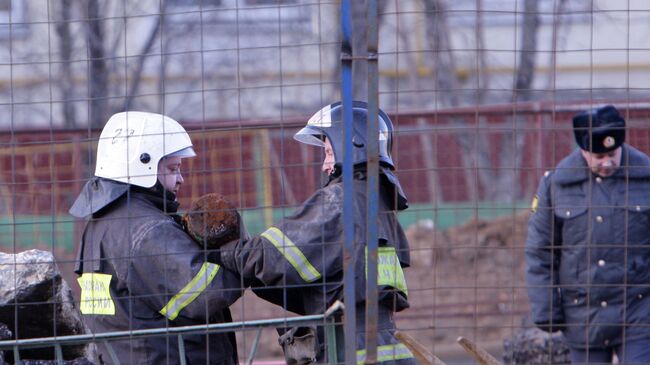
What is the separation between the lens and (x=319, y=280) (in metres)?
3.99

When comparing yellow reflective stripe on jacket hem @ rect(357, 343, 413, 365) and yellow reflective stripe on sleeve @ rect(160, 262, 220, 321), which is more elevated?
yellow reflective stripe on sleeve @ rect(160, 262, 220, 321)

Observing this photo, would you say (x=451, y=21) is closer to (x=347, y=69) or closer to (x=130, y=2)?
(x=130, y=2)

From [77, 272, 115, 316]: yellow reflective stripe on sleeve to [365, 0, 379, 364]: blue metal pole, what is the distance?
46.1 inches

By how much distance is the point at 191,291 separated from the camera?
13.1 ft


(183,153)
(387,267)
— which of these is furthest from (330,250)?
(183,153)

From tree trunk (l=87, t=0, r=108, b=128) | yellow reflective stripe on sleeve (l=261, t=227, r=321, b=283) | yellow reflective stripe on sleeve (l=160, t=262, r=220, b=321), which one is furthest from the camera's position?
tree trunk (l=87, t=0, r=108, b=128)

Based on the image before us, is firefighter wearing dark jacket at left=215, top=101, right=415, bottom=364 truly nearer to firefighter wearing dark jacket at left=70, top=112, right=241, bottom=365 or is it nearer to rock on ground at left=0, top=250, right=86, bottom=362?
firefighter wearing dark jacket at left=70, top=112, right=241, bottom=365

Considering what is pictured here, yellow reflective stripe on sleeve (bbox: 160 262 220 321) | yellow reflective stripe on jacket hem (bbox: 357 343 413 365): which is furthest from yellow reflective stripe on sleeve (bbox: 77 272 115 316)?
yellow reflective stripe on jacket hem (bbox: 357 343 413 365)

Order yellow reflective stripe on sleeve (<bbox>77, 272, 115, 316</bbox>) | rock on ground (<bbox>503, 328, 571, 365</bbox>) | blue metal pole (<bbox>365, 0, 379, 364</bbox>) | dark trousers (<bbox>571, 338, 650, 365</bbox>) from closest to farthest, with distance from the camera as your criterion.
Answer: blue metal pole (<bbox>365, 0, 379, 364</bbox>) → yellow reflective stripe on sleeve (<bbox>77, 272, 115, 316</bbox>) → dark trousers (<bbox>571, 338, 650, 365</bbox>) → rock on ground (<bbox>503, 328, 571, 365</bbox>)

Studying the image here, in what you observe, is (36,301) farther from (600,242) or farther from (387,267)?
(600,242)

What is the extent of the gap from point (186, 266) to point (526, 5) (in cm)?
967

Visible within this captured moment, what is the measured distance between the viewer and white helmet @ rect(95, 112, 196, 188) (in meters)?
4.39

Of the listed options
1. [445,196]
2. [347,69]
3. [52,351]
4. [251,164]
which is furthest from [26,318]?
[445,196]

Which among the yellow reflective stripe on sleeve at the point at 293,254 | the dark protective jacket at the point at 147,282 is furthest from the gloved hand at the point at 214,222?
the yellow reflective stripe on sleeve at the point at 293,254
